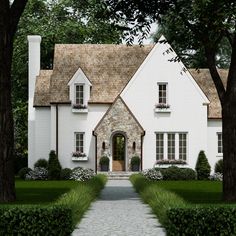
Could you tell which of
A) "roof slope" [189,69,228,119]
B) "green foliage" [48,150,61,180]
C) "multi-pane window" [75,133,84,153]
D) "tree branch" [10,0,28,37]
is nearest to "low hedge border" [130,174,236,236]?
"tree branch" [10,0,28,37]

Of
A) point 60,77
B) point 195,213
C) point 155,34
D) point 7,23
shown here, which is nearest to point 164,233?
point 195,213

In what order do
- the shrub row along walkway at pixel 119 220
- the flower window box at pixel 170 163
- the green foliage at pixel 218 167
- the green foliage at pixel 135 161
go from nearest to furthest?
the shrub row along walkway at pixel 119 220
the green foliage at pixel 135 161
the flower window box at pixel 170 163
the green foliage at pixel 218 167

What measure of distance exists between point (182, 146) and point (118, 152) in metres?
4.33

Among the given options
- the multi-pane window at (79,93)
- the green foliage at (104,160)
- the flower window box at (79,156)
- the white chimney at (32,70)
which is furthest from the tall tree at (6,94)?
the white chimney at (32,70)

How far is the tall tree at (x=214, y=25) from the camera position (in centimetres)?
2141

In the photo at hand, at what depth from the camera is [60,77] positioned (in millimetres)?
47250

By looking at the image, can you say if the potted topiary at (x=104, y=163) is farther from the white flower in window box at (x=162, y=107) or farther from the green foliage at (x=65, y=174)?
the white flower in window box at (x=162, y=107)

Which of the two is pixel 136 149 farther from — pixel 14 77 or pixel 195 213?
pixel 195 213

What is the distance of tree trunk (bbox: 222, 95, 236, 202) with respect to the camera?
71.7 feet

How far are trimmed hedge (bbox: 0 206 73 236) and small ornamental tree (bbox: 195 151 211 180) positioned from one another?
3170cm

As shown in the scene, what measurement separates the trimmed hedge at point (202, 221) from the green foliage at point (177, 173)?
2900 cm

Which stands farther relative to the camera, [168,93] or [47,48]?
[47,48]

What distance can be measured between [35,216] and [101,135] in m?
31.3

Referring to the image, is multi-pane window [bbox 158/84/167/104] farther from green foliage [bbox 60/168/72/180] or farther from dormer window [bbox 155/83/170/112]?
green foliage [bbox 60/168/72/180]
